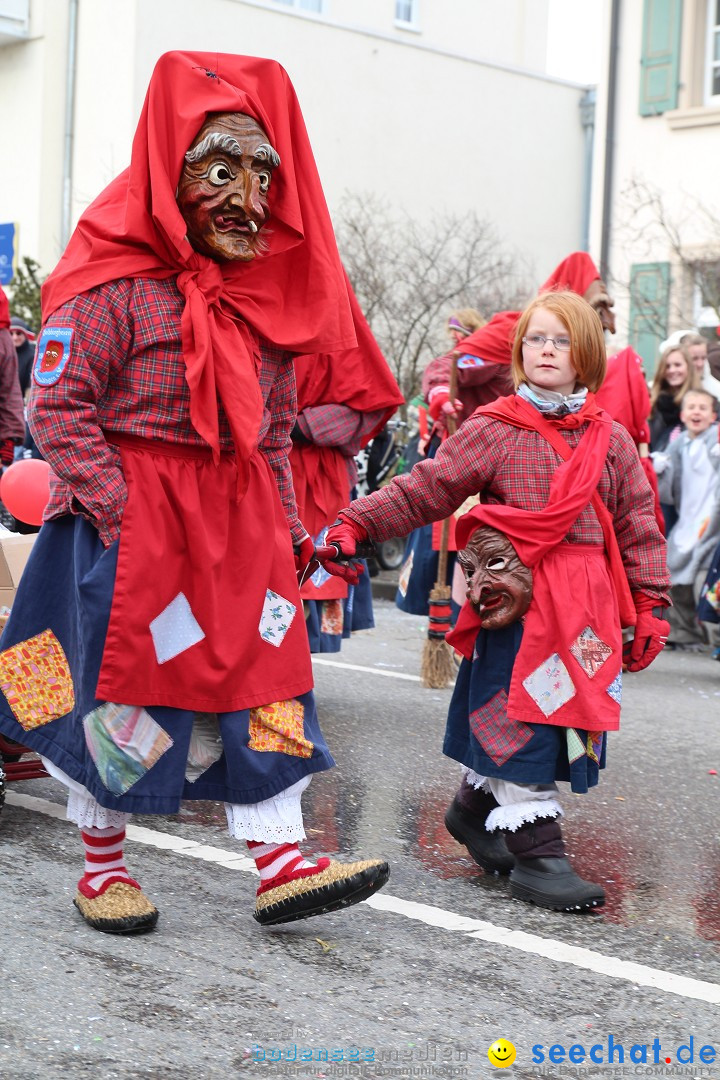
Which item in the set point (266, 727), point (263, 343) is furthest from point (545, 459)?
point (266, 727)

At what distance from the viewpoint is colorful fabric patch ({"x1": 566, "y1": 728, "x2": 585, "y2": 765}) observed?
4039 mm

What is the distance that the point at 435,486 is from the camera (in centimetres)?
420

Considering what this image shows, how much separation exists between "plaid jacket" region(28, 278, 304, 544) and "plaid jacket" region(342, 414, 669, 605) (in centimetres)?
70

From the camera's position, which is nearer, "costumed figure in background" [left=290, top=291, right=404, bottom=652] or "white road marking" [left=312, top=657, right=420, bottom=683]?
"costumed figure in background" [left=290, top=291, right=404, bottom=652]

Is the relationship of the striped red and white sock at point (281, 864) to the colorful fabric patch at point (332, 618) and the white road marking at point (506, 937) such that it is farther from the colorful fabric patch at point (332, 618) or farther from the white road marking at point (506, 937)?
the colorful fabric patch at point (332, 618)

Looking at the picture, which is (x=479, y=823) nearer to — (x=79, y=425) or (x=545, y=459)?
(x=545, y=459)

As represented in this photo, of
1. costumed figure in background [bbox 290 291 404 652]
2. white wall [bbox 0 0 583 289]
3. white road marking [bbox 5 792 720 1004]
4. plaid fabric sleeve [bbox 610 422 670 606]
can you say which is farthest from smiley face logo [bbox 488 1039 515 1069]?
white wall [bbox 0 0 583 289]

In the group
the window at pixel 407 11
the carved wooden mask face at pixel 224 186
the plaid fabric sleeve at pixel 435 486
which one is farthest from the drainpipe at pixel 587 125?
the carved wooden mask face at pixel 224 186

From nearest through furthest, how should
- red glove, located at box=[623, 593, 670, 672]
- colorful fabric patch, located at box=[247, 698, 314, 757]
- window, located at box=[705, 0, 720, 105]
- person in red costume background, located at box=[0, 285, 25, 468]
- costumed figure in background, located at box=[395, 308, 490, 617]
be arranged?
colorful fabric patch, located at box=[247, 698, 314, 757] → red glove, located at box=[623, 593, 670, 672] → costumed figure in background, located at box=[395, 308, 490, 617] → person in red costume background, located at box=[0, 285, 25, 468] → window, located at box=[705, 0, 720, 105]

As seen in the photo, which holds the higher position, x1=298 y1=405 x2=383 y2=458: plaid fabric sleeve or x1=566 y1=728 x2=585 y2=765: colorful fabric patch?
x1=298 y1=405 x2=383 y2=458: plaid fabric sleeve

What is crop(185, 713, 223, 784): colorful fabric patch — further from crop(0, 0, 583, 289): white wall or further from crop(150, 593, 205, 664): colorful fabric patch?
crop(0, 0, 583, 289): white wall

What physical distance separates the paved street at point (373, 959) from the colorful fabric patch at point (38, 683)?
0.50 m

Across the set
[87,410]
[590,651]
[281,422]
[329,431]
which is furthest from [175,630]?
[329,431]

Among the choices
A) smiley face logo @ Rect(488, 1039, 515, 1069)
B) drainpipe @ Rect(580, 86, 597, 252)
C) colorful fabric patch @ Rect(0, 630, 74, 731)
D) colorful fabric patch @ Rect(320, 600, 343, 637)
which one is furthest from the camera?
drainpipe @ Rect(580, 86, 597, 252)
